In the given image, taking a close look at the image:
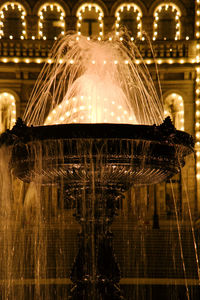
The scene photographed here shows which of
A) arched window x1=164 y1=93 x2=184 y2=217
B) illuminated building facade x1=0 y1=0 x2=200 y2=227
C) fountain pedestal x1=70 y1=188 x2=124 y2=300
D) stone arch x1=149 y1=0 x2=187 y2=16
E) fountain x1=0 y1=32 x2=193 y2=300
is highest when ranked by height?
stone arch x1=149 y1=0 x2=187 y2=16

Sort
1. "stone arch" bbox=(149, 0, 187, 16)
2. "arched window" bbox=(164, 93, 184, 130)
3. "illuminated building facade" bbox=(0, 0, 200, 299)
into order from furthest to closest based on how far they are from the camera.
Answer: "stone arch" bbox=(149, 0, 187, 16) < "arched window" bbox=(164, 93, 184, 130) < "illuminated building facade" bbox=(0, 0, 200, 299)

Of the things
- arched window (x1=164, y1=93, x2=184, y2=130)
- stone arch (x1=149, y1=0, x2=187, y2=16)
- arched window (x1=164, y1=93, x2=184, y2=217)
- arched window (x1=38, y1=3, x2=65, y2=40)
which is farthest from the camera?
arched window (x1=38, y1=3, x2=65, y2=40)

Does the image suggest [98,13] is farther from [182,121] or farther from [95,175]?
[95,175]

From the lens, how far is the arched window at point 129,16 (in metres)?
25.6

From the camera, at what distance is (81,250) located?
6.06m

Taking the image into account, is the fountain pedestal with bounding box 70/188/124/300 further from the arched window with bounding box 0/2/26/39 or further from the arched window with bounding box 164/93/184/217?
the arched window with bounding box 0/2/26/39

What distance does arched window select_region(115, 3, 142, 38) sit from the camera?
25609mm

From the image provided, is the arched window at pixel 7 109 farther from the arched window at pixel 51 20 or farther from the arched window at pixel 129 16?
the arched window at pixel 129 16

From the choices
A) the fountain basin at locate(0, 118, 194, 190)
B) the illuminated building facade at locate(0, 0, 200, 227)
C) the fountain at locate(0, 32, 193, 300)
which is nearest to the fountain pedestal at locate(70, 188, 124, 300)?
the fountain at locate(0, 32, 193, 300)

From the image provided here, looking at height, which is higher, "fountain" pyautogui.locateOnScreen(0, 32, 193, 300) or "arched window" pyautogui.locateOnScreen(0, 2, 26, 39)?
"arched window" pyautogui.locateOnScreen(0, 2, 26, 39)

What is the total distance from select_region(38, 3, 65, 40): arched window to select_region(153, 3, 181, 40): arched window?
172 inches

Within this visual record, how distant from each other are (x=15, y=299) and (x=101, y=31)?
18.6 metres

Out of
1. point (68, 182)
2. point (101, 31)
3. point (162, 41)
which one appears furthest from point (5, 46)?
point (68, 182)

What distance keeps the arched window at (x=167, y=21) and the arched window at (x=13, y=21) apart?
241 inches
